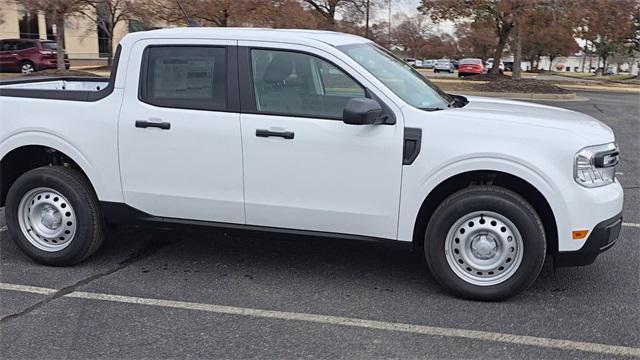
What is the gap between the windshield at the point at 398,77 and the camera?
4367 millimetres

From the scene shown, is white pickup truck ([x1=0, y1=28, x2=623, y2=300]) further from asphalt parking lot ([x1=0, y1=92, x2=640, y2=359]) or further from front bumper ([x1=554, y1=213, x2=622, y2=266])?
asphalt parking lot ([x1=0, y1=92, x2=640, y2=359])

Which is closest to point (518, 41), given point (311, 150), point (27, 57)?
point (27, 57)

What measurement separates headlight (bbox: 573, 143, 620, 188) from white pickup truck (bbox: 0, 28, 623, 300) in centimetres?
1

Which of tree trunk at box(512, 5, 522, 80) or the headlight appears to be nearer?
the headlight

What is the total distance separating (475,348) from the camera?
3.56 metres

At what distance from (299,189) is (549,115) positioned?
74.1 inches

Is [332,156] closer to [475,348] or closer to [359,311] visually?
[359,311]

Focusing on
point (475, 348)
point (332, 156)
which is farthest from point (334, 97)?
point (475, 348)

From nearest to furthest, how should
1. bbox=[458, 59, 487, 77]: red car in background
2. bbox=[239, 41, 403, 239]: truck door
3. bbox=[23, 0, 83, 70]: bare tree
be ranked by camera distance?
bbox=[239, 41, 403, 239]: truck door
bbox=[23, 0, 83, 70]: bare tree
bbox=[458, 59, 487, 77]: red car in background

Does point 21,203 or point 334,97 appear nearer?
point 334,97

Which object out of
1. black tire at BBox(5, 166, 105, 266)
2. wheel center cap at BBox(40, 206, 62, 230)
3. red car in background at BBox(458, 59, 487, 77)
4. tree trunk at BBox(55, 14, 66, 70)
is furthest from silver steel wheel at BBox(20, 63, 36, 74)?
wheel center cap at BBox(40, 206, 62, 230)

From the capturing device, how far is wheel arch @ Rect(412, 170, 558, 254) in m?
4.08

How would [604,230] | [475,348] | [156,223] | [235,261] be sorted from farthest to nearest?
[235,261] < [156,223] < [604,230] < [475,348]

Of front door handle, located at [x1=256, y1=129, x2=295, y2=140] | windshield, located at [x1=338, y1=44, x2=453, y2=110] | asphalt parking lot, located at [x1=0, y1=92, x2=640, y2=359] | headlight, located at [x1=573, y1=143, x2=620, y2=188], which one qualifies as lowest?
asphalt parking lot, located at [x1=0, y1=92, x2=640, y2=359]
